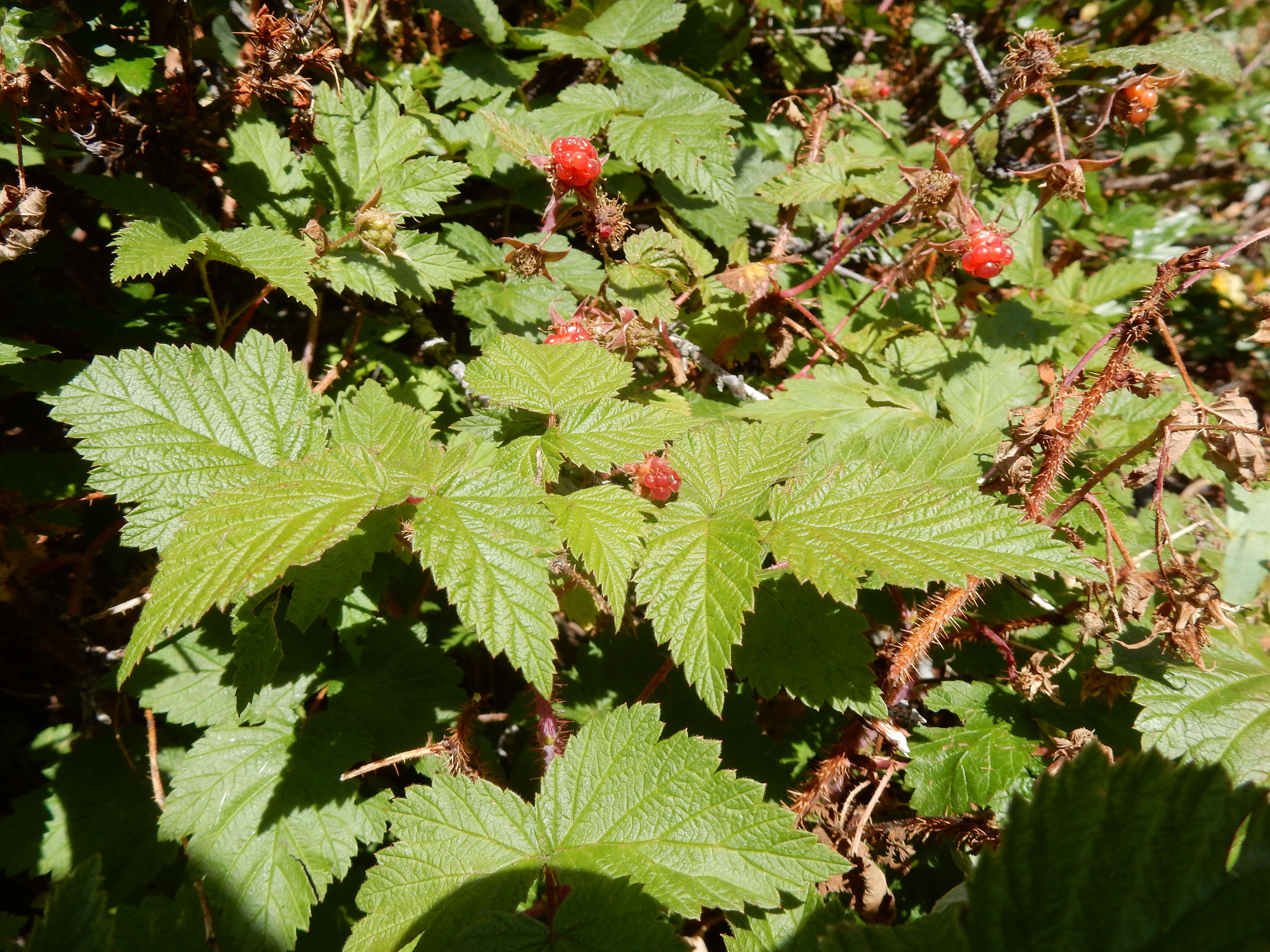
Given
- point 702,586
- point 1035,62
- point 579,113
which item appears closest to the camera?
point 702,586

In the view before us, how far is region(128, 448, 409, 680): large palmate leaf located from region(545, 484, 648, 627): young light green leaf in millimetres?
309

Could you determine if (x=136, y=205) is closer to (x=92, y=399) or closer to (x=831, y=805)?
(x=92, y=399)

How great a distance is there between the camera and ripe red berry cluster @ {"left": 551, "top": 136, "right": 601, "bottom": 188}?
1761 mm

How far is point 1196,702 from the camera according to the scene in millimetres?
1547

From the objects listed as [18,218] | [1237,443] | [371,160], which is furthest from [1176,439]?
[18,218]

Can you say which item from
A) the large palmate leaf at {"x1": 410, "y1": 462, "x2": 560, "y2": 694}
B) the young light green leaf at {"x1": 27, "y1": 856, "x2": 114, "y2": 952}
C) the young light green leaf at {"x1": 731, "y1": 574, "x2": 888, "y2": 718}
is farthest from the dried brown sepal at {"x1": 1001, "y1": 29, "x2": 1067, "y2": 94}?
the young light green leaf at {"x1": 27, "y1": 856, "x2": 114, "y2": 952}

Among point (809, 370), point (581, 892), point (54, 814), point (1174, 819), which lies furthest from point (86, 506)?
point (1174, 819)

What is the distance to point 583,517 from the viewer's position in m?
1.38

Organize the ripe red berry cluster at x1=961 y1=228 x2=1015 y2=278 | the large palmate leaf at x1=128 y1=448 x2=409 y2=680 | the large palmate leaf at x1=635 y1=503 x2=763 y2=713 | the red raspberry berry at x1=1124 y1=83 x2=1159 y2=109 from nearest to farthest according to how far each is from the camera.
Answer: the large palmate leaf at x1=128 y1=448 x2=409 y2=680 → the large palmate leaf at x1=635 y1=503 x2=763 y2=713 → the ripe red berry cluster at x1=961 y1=228 x2=1015 y2=278 → the red raspberry berry at x1=1124 y1=83 x2=1159 y2=109

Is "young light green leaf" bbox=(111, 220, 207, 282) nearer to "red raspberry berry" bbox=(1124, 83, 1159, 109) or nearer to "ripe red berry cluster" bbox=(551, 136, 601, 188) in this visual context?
"ripe red berry cluster" bbox=(551, 136, 601, 188)

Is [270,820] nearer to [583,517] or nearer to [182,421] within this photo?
[182,421]

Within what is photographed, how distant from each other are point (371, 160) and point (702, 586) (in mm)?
1759

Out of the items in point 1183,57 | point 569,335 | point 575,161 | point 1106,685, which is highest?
point 1183,57

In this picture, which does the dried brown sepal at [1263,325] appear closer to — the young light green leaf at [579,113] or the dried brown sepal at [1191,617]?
the dried brown sepal at [1191,617]
